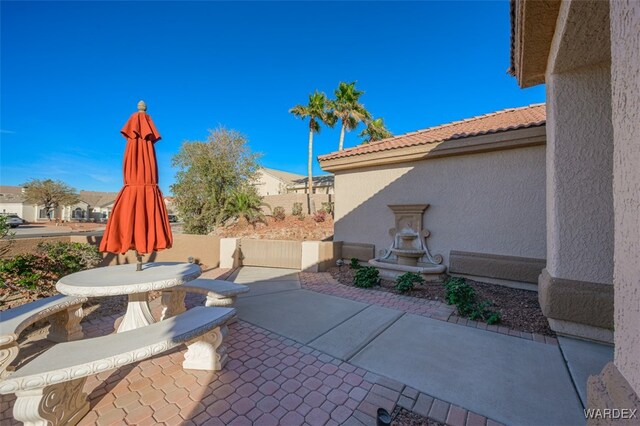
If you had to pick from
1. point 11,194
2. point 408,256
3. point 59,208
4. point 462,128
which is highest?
point 11,194

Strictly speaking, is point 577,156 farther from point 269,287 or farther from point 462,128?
point 269,287

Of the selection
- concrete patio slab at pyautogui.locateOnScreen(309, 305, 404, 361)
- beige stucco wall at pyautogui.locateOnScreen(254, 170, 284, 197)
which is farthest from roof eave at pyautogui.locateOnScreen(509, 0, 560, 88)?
beige stucco wall at pyautogui.locateOnScreen(254, 170, 284, 197)

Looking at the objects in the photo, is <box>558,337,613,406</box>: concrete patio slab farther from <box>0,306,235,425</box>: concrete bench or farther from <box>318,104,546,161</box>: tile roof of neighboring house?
<box>318,104,546,161</box>: tile roof of neighboring house

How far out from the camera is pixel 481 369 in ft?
9.88

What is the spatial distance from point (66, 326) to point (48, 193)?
3878 cm

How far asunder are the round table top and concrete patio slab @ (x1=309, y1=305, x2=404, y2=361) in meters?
2.11

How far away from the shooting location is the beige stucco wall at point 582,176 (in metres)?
3.60

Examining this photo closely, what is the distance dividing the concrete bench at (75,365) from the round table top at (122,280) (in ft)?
1.63

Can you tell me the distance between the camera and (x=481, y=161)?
6754mm

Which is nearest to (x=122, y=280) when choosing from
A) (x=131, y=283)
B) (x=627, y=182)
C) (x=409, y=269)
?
(x=131, y=283)

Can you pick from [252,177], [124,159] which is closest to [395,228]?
[124,159]

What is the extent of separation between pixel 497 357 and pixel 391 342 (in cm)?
A: 134

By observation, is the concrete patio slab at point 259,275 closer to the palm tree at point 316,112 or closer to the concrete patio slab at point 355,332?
the concrete patio slab at point 355,332

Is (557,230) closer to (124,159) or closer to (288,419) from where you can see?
(288,419)
